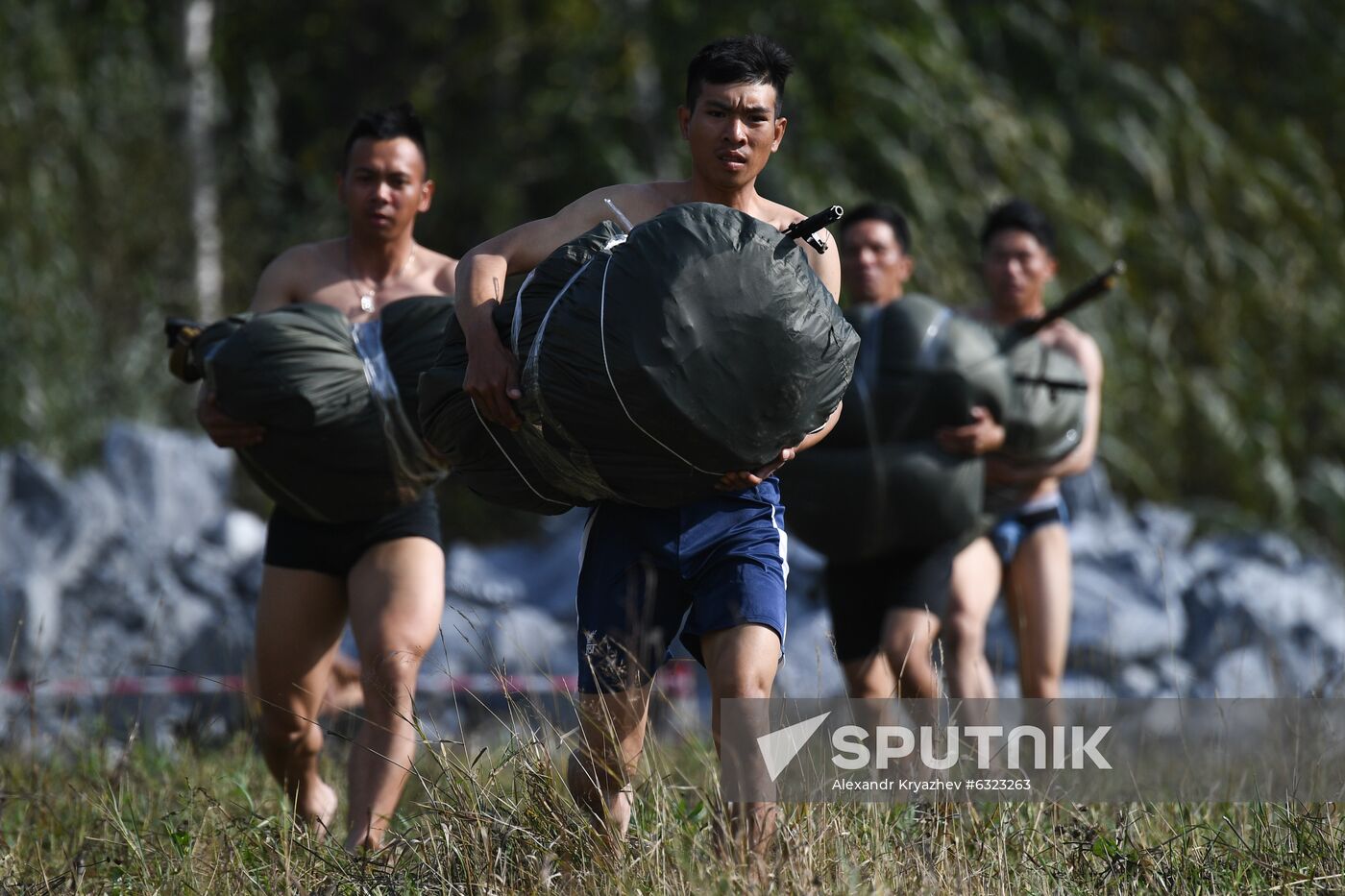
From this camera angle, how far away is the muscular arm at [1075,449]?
5902mm

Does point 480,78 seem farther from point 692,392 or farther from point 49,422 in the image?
point 692,392

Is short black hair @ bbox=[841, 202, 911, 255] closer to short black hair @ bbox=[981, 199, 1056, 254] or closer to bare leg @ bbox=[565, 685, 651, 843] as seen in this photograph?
short black hair @ bbox=[981, 199, 1056, 254]

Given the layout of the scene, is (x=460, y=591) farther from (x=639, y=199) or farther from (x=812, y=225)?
(x=812, y=225)

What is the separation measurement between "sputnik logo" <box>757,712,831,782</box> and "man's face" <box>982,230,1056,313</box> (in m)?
3.13

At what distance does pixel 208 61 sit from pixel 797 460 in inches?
371

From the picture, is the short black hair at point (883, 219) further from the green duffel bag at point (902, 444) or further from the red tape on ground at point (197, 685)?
the red tape on ground at point (197, 685)

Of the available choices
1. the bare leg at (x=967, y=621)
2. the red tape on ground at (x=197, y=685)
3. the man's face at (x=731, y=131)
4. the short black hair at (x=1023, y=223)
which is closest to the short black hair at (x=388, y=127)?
the man's face at (x=731, y=131)

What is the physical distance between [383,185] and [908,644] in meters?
2.13

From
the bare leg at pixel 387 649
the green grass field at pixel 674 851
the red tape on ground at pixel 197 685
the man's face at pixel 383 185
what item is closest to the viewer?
the green grass field at pixel 674 851

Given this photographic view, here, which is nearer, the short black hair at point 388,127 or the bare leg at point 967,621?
the short black hair at point 388,127

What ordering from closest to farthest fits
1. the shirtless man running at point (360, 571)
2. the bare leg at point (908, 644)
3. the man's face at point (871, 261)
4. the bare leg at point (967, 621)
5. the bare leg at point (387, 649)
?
1. the bare leg at point (387, 649)
2. the shirtless man running at point (360, 571)
3. the bare leg at point (908, 644)
4. the bare leg at point (967, 621)
5. the man's face at point (871, 261)

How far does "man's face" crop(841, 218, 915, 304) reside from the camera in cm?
584

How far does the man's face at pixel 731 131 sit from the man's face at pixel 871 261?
211 centimetres

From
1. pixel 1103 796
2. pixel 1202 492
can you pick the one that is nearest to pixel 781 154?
pixel 1202 492
